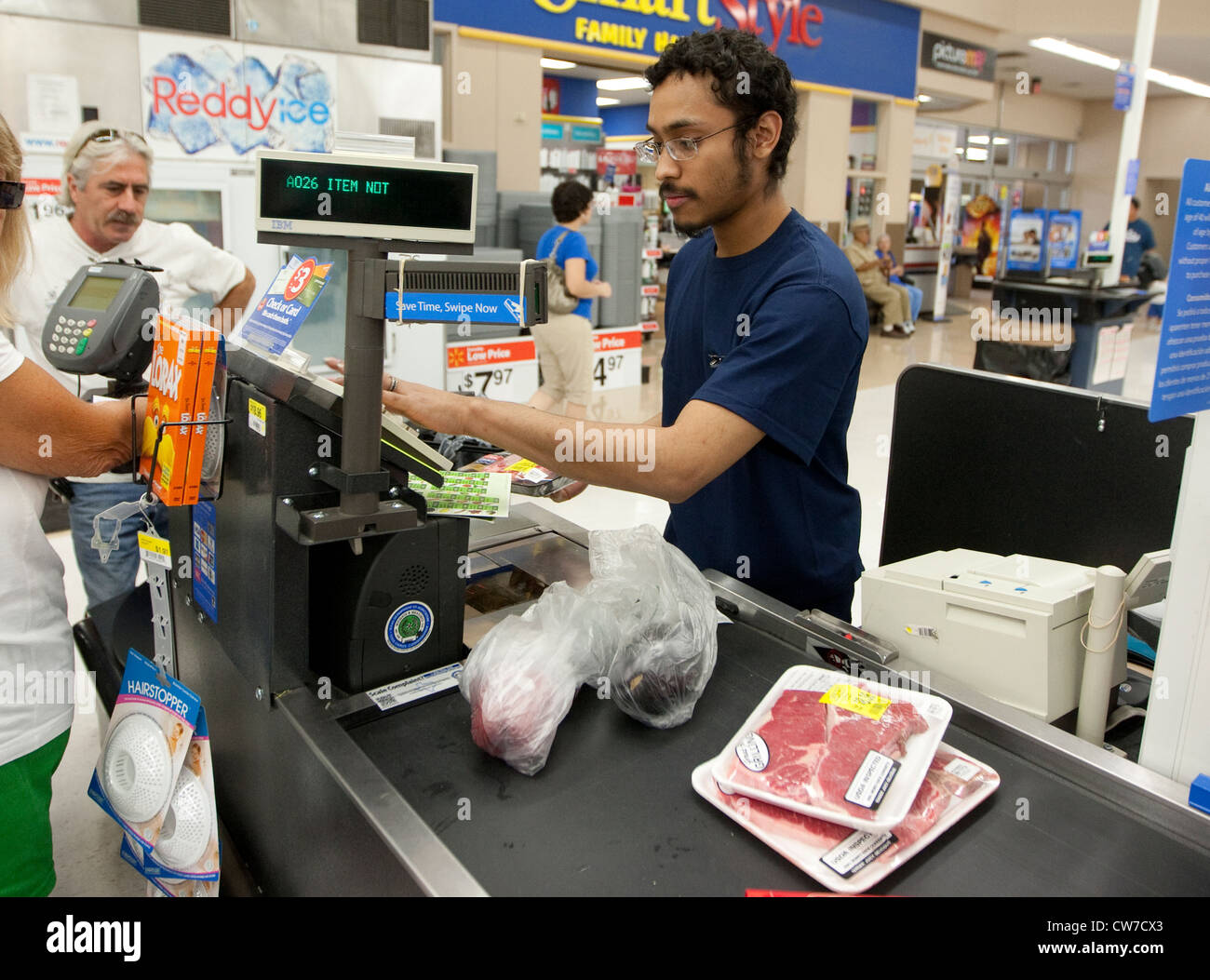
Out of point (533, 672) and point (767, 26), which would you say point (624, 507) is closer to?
point (533, 672)

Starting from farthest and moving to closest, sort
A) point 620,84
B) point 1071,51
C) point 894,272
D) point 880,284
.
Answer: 1. point 620,84
2. point 1071,51
3. point 894,272
4. point 880,284

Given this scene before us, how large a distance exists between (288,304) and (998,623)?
115cm

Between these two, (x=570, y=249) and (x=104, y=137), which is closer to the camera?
(x=104, y=137)

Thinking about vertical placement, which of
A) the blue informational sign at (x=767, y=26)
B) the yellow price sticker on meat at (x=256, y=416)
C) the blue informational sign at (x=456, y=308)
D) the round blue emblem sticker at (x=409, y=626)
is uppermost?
the blue informational sign at (x=767, y=26)

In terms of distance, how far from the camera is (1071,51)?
43.1 ft

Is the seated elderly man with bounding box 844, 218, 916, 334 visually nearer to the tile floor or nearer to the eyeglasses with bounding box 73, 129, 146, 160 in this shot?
the tile floor

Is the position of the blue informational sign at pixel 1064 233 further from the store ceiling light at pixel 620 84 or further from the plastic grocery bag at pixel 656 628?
the plastic grocery bag at pixel 656 628

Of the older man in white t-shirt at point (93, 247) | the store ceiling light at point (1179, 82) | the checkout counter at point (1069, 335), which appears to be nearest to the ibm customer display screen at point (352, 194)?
the older man in white t-shirt at point (93, 247)

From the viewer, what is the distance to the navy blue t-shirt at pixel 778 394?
5.05 ft

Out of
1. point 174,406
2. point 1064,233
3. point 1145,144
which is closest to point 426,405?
point 174,406

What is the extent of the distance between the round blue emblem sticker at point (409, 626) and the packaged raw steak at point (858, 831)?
18.2 inches
